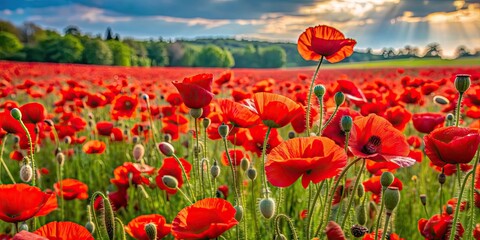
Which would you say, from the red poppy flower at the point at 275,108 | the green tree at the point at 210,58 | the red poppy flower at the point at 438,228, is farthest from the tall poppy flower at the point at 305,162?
the green tree at the point at 210,58

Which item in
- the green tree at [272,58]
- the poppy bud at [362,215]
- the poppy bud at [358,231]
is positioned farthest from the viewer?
the green tree at [272,58]

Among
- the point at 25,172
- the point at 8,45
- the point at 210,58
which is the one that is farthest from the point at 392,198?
the point at 210,58

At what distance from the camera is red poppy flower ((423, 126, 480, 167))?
3.76 ft

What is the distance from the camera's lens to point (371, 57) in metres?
94.1

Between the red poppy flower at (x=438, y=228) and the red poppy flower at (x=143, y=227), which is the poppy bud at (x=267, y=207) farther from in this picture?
the red poppy flower at (x=438, y=228)

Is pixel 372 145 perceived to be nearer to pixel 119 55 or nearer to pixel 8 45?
pixel 8 45

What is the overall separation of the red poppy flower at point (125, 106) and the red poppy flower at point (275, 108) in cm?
207

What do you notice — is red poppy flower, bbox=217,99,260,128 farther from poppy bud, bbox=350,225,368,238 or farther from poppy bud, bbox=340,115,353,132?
poppy bud, bbox=350,225,368,238

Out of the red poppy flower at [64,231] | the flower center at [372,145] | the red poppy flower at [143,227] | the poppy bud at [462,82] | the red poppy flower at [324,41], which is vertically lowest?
the red poppy flower at [143,227]

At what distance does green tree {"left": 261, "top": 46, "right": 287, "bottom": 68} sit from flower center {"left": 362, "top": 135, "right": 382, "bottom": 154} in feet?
270

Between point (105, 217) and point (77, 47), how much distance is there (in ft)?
164

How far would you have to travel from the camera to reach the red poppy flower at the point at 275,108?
1387mm

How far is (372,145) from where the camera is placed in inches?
50.6

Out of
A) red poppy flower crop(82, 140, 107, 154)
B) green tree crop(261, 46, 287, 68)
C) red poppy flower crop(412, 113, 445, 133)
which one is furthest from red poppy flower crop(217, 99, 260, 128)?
green tree crop(261, 46, 287, 68)
